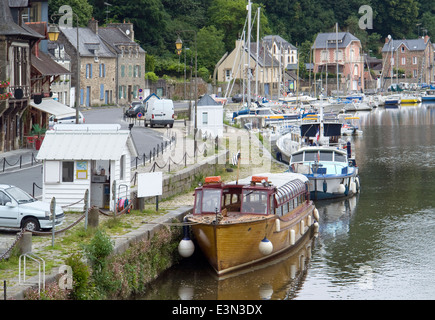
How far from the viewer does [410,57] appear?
157m

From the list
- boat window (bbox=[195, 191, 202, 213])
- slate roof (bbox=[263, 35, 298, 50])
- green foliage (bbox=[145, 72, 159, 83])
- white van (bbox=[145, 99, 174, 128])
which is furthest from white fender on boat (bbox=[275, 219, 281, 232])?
slate roof (bbox=[263, 35, 298, 50])

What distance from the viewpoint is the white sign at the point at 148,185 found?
26048mm

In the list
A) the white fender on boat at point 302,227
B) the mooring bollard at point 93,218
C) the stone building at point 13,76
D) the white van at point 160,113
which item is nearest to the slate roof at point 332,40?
the white van at point 160,113

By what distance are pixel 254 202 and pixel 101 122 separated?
35.6 meters

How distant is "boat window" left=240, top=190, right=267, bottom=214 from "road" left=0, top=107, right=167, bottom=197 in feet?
23.0

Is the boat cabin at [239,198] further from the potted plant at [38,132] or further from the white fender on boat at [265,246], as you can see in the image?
the potted plant at [38,132]

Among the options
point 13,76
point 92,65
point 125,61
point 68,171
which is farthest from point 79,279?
point 125,61

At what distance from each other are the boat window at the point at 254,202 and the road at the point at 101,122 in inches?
276

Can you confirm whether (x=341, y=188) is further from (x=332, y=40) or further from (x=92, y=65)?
(x=332, y=40)

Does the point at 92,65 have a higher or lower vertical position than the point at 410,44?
lower

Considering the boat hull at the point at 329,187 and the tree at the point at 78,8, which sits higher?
the tree at the point at 78,8

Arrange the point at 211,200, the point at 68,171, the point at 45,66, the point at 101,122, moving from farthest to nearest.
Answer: the point at 101,122, the point at 45,66, the point at 68,171, the point at 211,200
